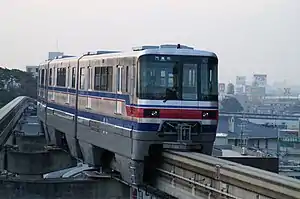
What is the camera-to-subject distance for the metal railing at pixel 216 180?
10.1 m

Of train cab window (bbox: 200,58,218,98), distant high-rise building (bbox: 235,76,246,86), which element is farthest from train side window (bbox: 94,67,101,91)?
distant high-rise building (bbox: 235,76,246,86)

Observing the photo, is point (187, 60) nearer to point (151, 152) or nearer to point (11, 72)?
point (151, 152)

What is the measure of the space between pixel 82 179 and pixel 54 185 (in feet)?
2.89

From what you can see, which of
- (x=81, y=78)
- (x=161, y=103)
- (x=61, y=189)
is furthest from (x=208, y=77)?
(x=81, y=78)

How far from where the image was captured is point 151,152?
15359 mm

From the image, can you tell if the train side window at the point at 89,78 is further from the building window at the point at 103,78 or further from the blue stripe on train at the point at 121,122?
the blue stripe on train at the point at 121,122

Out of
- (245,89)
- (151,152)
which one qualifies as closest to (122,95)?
(151,152)

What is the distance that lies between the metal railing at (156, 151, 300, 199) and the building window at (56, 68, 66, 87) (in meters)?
8.73

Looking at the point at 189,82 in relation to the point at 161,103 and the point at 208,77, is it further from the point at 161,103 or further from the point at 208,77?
the point at 161,103

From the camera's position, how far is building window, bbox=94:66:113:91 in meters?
17.4

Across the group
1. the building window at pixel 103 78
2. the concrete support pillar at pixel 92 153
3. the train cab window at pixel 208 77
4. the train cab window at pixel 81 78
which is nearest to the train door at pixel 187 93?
the train cab window at pixel 208 77

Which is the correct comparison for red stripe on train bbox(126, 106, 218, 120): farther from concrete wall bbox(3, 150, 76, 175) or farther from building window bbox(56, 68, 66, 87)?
concrete wall bbox(3, 150, 76, 175)

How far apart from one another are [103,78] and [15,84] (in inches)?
2318

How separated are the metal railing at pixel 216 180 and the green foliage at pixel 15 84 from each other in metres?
55.0
